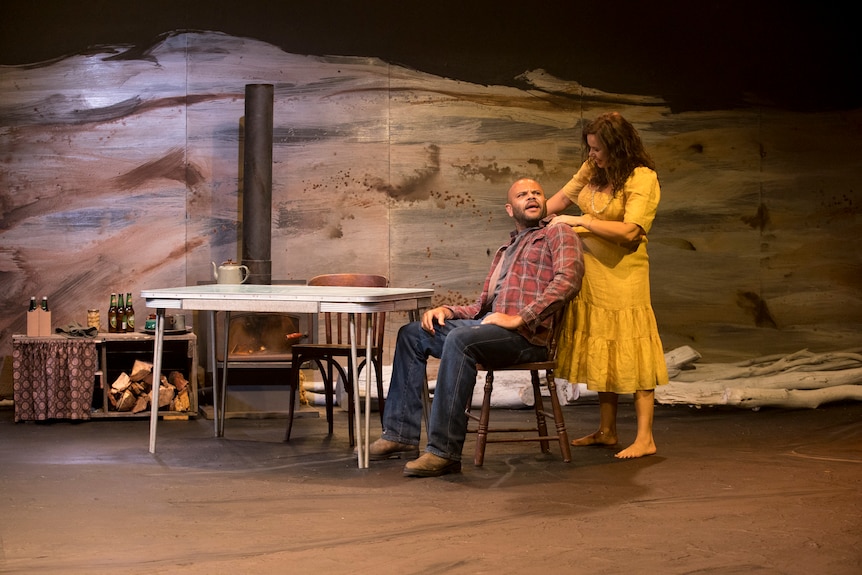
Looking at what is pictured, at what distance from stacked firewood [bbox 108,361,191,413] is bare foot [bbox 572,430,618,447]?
7.83 ft

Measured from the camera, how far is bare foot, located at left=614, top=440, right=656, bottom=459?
4.78m

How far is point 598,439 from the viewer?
16.7ft

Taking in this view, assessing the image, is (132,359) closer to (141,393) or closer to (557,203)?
(141,393)

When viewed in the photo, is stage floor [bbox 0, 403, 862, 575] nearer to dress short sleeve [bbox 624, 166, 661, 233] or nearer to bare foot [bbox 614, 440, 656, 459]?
bare foot [bbox 614, 440, 656, 459]

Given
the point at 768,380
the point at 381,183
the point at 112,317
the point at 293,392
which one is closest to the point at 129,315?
the point at 112,317

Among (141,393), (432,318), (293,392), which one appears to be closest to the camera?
(432,318)

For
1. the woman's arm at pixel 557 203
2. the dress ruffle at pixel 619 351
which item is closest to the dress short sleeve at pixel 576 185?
the woman's arm at pixel 557 203

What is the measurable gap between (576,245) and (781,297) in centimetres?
365

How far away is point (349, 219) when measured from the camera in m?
7.11

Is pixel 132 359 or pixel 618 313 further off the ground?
pixel 618 313

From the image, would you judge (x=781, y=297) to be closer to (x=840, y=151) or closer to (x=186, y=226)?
(x=840, y=151)

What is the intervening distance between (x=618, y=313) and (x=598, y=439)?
695 mm

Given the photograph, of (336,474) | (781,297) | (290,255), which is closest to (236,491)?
(336,474)

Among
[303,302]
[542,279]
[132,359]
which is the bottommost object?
[132,359]
